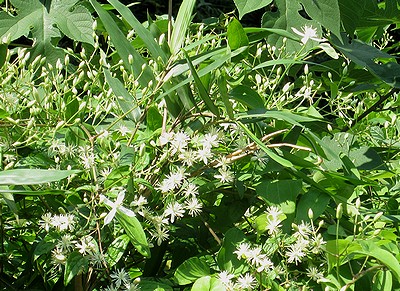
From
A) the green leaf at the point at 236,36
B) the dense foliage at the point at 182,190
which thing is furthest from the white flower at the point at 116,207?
the green leaf at the point at 236,36

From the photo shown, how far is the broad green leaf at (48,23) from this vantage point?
1.04 meters

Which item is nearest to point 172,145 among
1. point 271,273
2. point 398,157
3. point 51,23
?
point 271,273

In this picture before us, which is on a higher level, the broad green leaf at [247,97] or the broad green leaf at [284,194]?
the broad green leaf at [247,97]

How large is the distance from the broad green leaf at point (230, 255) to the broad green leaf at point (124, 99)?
0.18 meters

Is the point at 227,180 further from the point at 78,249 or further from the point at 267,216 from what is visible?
the point at 78,249

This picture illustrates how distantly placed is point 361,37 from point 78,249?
3.05ft

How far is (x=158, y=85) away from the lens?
30.3 inches

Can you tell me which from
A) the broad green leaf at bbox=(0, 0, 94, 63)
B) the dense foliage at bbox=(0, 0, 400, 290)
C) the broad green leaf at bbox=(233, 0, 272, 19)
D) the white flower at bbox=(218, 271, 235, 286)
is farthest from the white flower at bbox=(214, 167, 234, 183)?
the broad green leaf at bbox=(0, 0, 94, 63)

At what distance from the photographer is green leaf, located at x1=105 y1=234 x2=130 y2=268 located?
2.31ft

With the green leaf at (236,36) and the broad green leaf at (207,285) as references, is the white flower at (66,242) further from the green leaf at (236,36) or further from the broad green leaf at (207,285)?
the green leaf at (236,36)

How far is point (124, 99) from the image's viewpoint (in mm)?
783

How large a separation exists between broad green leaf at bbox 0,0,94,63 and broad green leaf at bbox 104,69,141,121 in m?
0.24

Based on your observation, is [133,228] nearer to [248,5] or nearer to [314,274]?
[314,274]

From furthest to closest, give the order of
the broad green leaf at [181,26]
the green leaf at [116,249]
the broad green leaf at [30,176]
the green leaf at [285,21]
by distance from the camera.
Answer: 1. the green leaf at [285,21]
2. the broad green leaf at [181,26]
3. the green leaf at [116,249]
4. the broad green leaf at [30,176]
